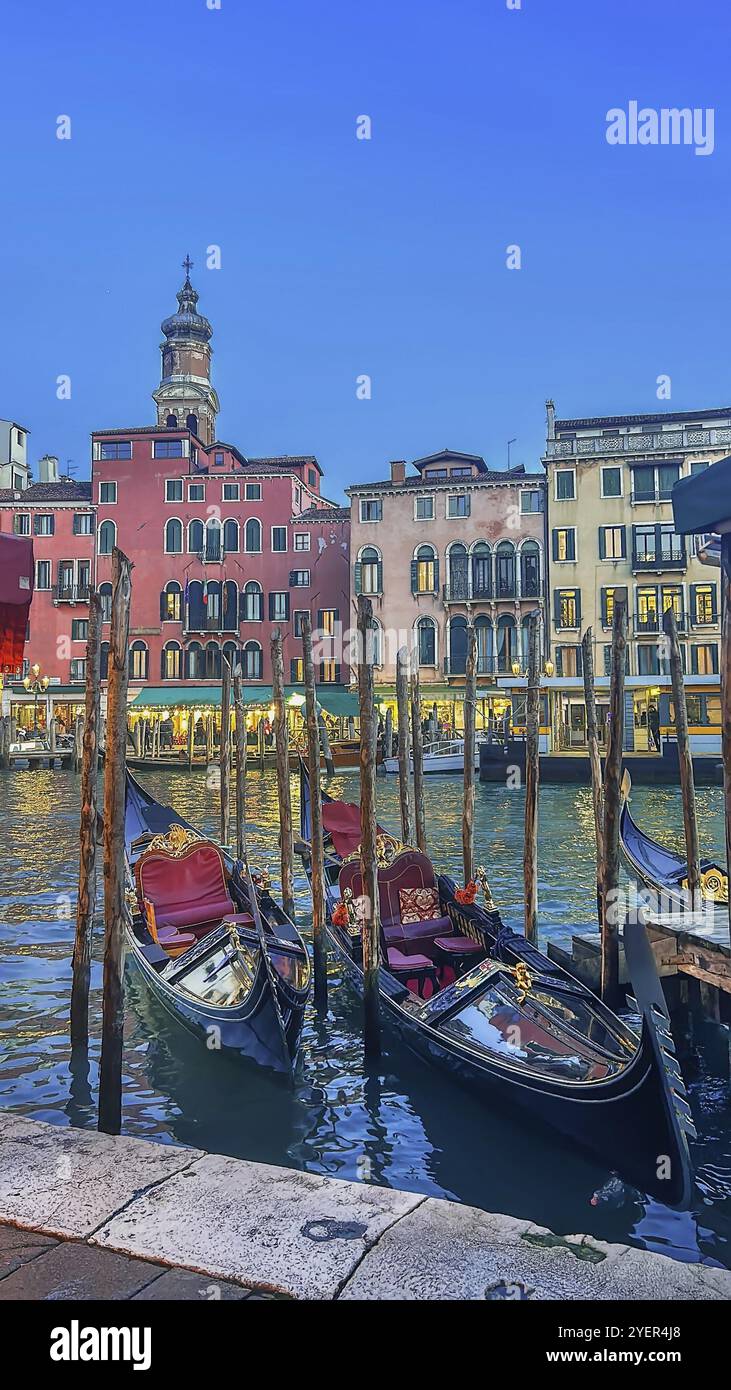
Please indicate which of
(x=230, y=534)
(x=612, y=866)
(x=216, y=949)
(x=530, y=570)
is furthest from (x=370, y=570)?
(x=612, y=866)

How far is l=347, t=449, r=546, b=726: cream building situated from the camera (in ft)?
112

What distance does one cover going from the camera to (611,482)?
3266 cm

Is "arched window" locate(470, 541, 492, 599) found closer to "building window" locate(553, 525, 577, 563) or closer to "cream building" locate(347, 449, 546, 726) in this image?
"cream building" locate(347, 449, 546, 726)

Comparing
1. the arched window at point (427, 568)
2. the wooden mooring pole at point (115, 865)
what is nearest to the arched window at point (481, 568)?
the arched window at point (427, 568)

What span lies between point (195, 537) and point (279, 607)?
4.17 meters

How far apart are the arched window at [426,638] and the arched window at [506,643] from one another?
238 centimetres

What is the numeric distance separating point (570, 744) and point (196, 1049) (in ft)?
78.8

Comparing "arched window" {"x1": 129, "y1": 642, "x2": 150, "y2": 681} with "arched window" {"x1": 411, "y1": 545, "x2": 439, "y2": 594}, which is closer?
"arched window" {"x1": 411, "y1": 545, "x2": 439, "y2": 594}

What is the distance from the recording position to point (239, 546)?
122 feet

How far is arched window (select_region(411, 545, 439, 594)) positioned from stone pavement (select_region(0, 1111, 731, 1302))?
32316 millimetres

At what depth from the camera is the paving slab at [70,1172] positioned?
117 inches

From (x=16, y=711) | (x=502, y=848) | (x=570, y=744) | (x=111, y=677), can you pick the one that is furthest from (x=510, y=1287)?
(x=16, y=711)

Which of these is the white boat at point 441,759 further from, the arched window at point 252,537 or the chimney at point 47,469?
the chimney at point 47,469

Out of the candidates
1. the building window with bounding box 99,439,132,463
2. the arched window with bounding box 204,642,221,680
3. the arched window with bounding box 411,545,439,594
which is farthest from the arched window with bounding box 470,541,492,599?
the building window with bounding box 99,439,132,463
